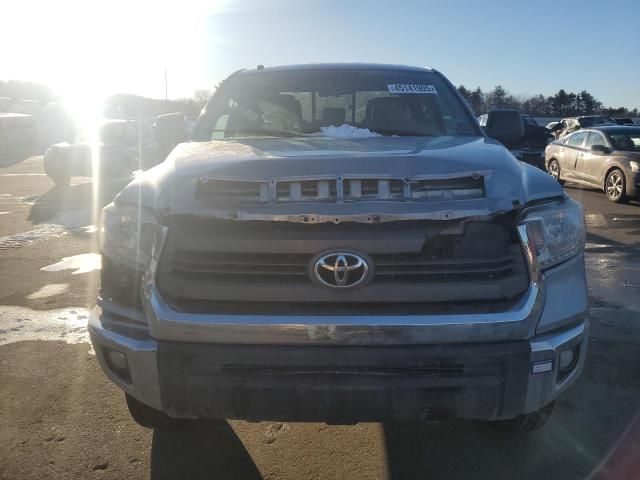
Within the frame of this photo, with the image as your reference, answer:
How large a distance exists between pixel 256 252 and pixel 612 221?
9231mm

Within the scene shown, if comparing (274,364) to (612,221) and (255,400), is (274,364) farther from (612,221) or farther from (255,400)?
(612,221)

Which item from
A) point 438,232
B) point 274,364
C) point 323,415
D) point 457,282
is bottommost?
point 323,415

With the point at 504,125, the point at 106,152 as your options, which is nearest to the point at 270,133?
the point at 504,125

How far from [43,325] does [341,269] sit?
141 inches

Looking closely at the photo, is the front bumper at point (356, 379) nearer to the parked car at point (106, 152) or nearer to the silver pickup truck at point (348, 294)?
the silver pickup truck at point (348, 294)

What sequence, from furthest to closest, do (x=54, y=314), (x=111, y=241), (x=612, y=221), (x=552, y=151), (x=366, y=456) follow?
1. (x=552, y=151)
2. (x=612, y=221)
3. (x=54, y=314)
4. (x=366, y=456)
5. (x=111, y=241)

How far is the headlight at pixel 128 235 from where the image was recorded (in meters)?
2.45

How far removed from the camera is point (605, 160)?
40.4ft

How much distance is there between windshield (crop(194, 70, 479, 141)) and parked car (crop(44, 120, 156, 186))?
1067 cm

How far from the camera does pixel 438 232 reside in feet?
7.50

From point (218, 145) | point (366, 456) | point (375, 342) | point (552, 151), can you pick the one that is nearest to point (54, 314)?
point (218, 145)

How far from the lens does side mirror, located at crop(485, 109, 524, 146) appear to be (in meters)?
3.98

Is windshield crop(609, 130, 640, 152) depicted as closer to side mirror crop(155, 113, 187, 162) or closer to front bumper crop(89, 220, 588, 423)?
side mirror crop(155, 113, 187, 162)

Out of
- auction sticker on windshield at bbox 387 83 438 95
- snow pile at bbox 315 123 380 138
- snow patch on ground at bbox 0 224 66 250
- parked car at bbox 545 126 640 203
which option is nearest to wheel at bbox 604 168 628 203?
parked car at bbox 545 126 640 203
